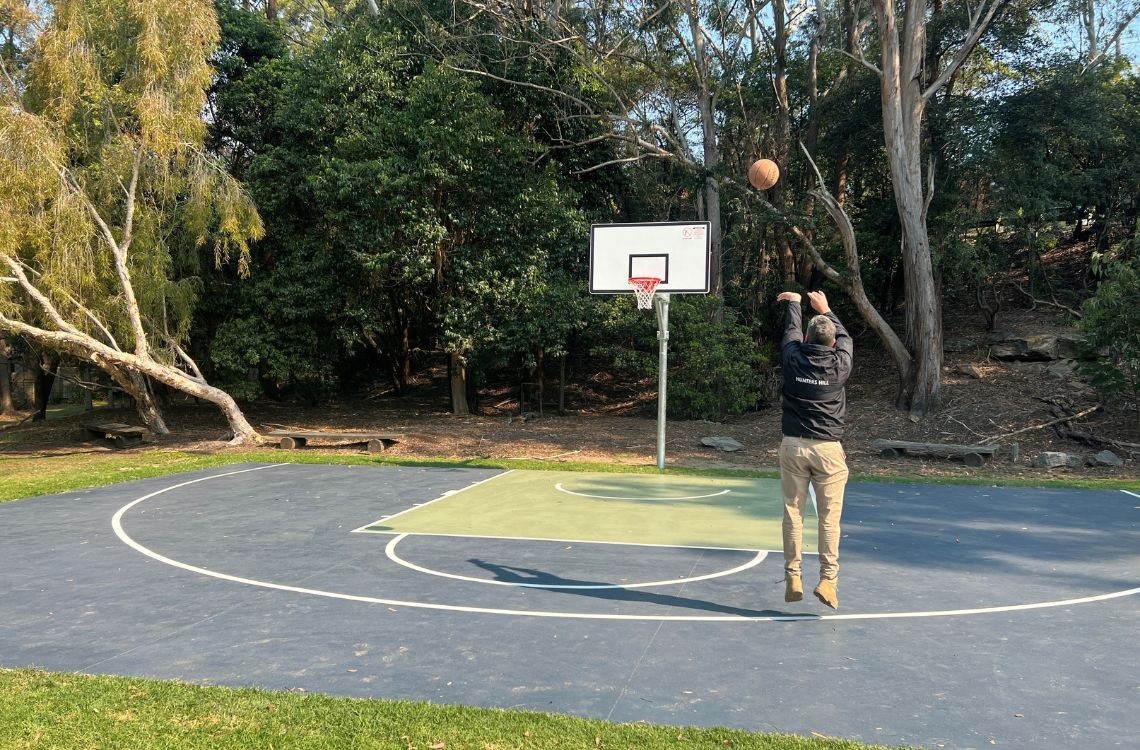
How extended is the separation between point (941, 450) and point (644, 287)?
5.94m

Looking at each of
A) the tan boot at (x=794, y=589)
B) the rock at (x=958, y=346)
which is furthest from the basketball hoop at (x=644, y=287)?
the rock at (x=958, y=346)

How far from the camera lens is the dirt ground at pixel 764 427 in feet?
47.8

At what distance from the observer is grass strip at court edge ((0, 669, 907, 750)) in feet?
12.0

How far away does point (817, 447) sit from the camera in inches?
215

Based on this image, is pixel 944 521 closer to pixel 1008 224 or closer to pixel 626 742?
pixel 626 742

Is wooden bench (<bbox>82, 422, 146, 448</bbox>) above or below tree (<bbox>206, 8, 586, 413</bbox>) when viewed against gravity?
below

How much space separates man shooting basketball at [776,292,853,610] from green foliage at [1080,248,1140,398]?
1163 cm

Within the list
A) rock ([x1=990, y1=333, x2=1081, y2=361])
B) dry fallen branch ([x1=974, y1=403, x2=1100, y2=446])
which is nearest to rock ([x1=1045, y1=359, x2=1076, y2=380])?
rock ([x1=990, y1=333, x2=1081, y2=361])

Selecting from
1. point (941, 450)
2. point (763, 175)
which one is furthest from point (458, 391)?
point (941, 450)

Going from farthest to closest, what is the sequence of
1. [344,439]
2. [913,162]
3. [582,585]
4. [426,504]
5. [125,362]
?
[913,162] → [344,439] → [125,362] → [426,504] → [582,585]

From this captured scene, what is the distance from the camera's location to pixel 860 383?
21.2 m

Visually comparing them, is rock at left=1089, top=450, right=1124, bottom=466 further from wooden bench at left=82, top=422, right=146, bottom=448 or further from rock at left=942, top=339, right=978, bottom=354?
wooden bench at left=82, top=422, right=146, bottom=448

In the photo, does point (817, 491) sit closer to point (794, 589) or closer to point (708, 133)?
point (794, 589)

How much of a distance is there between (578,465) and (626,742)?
10.1 m
